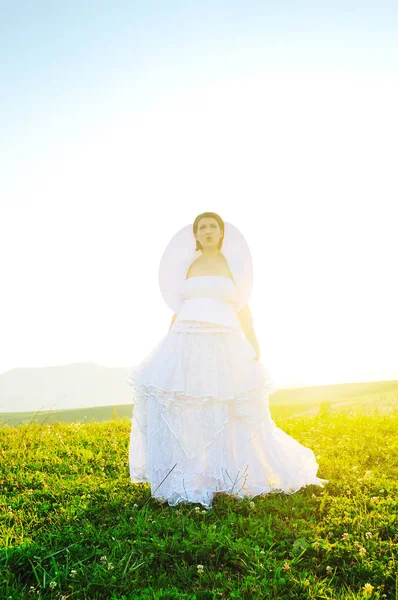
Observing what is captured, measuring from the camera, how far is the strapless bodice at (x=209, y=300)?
6.83 meters

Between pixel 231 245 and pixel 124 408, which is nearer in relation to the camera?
pixel 231 245

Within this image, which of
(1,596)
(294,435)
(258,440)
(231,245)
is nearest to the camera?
(1,596)

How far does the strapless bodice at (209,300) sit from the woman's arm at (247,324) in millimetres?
315

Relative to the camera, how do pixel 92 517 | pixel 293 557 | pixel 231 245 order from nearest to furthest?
pixel 293 557 → pixel 92 517 → pixel 231 245

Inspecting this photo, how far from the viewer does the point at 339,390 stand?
19781mm

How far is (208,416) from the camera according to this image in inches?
254

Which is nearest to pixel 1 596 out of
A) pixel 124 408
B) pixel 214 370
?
pixel 214 370

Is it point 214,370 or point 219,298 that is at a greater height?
point 219,298

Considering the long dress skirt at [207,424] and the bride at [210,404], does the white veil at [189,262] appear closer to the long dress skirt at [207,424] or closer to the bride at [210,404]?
the bride at [210,404]

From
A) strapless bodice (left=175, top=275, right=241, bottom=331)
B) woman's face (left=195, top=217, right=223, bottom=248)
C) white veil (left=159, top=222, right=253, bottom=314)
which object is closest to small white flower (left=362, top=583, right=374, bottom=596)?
strapless bodice (left=175, top=275, right=241, bottom=331)

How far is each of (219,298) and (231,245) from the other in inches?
37.8

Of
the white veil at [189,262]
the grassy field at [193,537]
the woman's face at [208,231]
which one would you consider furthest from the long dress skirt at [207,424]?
the woman's face at [208,231]

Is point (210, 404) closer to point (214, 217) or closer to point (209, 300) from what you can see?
point (209, 300)

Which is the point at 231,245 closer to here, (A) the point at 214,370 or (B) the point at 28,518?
(A) the point at 214,370
